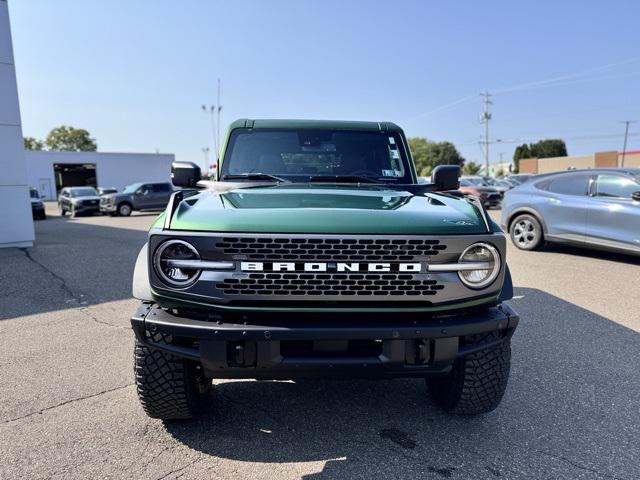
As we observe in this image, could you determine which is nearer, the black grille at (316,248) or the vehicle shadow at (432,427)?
the black grille at (316,248)

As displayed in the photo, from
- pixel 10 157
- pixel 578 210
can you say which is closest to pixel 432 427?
pixel 578 210

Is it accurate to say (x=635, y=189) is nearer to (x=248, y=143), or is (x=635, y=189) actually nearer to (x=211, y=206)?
(x=248, y=143)

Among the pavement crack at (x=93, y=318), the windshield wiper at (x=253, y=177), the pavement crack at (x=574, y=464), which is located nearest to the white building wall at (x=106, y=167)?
the pavement crack at (x=93, y=318)

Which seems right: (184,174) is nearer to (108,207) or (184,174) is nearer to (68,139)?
(108,207)

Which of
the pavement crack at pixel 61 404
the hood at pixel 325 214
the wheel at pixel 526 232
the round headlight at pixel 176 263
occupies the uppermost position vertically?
the hood at pixel 325 214

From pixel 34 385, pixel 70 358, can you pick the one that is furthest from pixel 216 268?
pixel 70 358

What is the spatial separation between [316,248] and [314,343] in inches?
18.0

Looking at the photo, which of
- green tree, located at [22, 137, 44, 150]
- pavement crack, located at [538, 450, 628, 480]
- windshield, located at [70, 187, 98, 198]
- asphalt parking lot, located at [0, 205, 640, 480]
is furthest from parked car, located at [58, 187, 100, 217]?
green tree, located at [22, 137, 44, 150]

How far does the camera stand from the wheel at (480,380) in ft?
8.96

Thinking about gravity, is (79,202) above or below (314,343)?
below

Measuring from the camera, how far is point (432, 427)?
2961 millimetres

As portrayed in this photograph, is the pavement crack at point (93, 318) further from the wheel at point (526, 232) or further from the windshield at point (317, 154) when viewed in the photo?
the wheel at point (526, 232)

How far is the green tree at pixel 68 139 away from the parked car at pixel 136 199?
7561 centimetres

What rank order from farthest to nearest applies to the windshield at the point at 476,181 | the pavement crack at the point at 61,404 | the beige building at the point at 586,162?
the beige building at the point at 586,162, the windshield at the point at 476,181, the pavement crack at the point at 61,404
